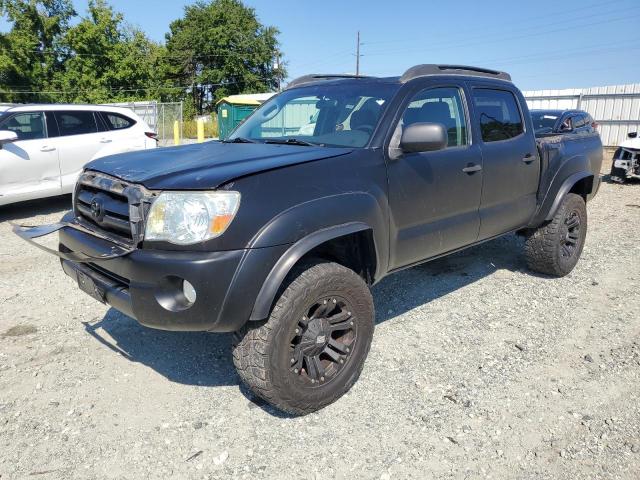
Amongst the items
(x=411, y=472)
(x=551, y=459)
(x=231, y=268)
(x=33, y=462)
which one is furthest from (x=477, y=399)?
(x=33, y=462)

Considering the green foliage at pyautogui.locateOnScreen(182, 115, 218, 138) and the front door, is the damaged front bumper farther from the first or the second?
the green foliage at pyautogui.locateOnScreen(182, 115, 218, 138)

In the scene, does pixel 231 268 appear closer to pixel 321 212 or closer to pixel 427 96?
pixel 321 212

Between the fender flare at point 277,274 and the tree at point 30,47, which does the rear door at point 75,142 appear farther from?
the tree at point 30,47

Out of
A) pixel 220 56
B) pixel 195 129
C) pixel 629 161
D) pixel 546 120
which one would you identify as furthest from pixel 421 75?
pixel 220 56

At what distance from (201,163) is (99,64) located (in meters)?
44.3

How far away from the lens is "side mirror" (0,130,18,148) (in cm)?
721

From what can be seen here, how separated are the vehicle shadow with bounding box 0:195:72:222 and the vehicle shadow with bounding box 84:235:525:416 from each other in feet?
15.7

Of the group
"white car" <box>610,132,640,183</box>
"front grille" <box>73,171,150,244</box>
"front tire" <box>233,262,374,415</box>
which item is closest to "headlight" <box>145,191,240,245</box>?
"front grille" <box>73,171,150,244</box>

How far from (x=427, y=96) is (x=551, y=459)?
2445 mm

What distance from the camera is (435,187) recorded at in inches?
140

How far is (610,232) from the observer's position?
741 cm

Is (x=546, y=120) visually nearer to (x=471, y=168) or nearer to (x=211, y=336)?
(x=471, y=168)

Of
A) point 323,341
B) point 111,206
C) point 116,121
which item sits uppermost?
point 116,121

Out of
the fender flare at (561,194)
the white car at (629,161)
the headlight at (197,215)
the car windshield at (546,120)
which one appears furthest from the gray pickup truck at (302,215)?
the white car at (629,161)
